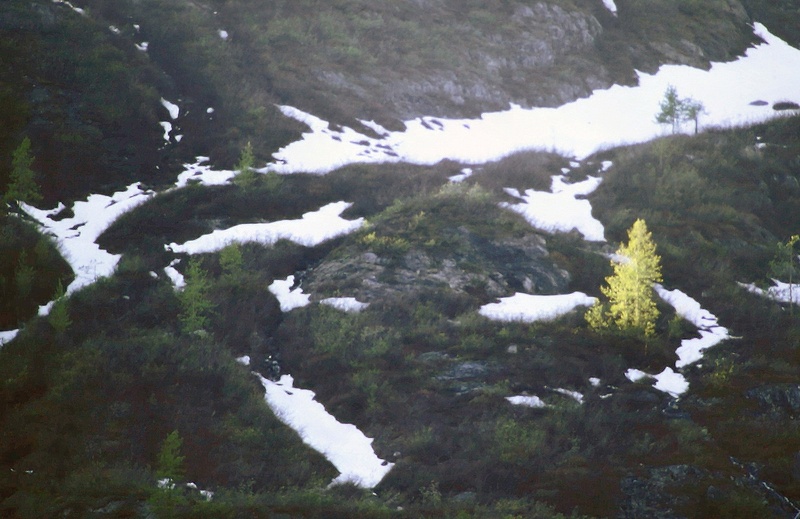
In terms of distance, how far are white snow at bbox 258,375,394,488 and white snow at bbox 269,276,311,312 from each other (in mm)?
2882

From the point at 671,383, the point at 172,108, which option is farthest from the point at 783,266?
the point at 172,108

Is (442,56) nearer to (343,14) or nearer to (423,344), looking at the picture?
(343,14)

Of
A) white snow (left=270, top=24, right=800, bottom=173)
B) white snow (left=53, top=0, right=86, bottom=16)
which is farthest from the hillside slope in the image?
white snow (left=270, top=24, right=800, bottom=173)

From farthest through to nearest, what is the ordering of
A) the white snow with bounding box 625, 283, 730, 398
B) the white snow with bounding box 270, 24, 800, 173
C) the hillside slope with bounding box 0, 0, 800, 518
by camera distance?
the white snow with bounding box 270, 24, 800, 173 → the white snow with bounding box 625, 283, 730, 398 → the hillside slope with bounding box 0, 0, 800, 518

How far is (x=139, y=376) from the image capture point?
14414mm

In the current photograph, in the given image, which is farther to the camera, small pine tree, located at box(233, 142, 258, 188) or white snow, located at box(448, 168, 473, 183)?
white snow, located at box(448, 168, 473, 183)

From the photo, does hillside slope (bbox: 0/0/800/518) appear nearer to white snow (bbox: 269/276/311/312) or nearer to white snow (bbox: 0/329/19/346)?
white snow (bbox: 269/276/311/312)

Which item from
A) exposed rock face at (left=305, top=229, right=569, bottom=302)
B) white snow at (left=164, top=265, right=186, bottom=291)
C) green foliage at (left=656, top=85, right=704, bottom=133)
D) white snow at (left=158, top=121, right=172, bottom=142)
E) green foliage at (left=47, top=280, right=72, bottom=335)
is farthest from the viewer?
green foliage at (left=656, top=85, right=704, bottom=133)

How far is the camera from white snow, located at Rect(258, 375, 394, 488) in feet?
44.3

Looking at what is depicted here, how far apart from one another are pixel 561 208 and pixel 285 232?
38.2 feet

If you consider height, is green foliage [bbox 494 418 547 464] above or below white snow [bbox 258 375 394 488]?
above

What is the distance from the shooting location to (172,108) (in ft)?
90.0

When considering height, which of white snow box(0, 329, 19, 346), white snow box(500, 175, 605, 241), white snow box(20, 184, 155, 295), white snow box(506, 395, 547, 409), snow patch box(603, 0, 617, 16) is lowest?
A: white snow box(20, 184, 155, 295)

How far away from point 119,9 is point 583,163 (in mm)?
24489
